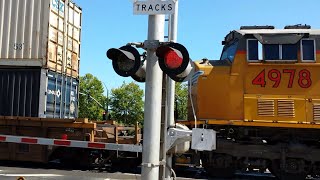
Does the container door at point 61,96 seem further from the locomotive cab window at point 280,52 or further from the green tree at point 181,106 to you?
the locomotive cab window at point 280,52

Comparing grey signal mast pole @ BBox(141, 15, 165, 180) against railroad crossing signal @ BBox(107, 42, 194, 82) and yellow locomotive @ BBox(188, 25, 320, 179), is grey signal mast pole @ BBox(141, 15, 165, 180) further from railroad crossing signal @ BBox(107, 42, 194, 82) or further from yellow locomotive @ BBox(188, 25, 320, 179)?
yellow locomotive @ BBox(188, 25, 320, 179)

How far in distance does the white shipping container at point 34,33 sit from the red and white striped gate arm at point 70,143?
256cm

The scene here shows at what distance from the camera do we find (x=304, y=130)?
11133 mm

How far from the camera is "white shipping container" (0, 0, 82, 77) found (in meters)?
13.9

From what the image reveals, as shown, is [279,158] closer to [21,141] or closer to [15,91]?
[21,141]

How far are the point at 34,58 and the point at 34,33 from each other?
908 millimetres

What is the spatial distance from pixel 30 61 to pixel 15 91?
112 cm

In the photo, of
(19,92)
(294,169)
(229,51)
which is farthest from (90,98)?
(294,169)

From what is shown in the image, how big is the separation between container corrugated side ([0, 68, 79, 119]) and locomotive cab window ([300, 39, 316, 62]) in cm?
805

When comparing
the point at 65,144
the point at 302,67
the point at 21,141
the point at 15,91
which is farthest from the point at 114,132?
the point at 302,67

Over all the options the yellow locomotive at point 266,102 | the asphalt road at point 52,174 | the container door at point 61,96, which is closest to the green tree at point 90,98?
the container door at point 61,96

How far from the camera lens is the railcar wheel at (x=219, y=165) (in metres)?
11.4

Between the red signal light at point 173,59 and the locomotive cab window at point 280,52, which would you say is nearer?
the red signal light at point 173,59

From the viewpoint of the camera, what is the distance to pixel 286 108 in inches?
429
